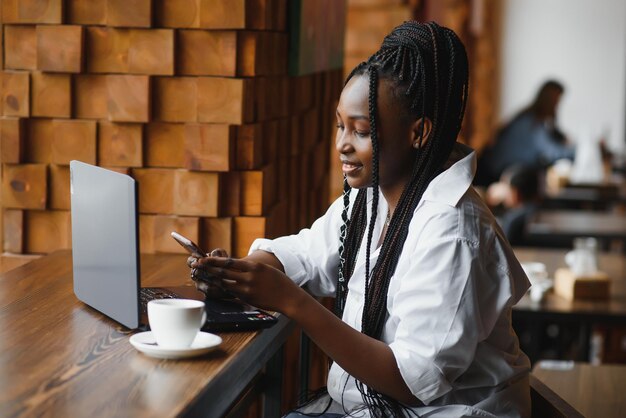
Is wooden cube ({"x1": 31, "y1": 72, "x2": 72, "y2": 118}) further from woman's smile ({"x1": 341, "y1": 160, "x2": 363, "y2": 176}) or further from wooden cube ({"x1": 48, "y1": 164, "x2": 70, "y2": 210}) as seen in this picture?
woman's smile ({"x1": 341, "y1": 160, "x2": 363, "y2": 176})

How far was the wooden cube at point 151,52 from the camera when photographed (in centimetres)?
224

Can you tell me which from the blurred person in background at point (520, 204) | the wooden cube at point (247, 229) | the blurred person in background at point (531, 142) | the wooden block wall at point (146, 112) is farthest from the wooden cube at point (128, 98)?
the blurred person in background at point (531, 142)

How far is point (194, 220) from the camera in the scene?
2.33 meters

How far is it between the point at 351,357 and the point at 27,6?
124cm

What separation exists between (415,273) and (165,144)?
97 cm

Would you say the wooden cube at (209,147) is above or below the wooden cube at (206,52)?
below

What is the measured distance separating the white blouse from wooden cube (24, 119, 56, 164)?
37.7 inches

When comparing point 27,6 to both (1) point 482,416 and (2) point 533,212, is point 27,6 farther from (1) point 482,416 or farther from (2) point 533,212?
(2) point 533,212

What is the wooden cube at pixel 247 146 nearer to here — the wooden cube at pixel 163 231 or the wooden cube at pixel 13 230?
the wooden cube at pixel 163 231

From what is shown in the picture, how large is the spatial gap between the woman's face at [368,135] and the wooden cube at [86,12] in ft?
2.65

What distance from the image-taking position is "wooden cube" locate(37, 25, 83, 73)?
225cm

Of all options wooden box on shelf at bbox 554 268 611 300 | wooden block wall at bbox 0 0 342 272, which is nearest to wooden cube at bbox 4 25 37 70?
wooden block wall at bbox 0 0 342 272

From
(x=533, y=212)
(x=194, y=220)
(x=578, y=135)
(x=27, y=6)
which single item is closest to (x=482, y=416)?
(x=194, y=220)

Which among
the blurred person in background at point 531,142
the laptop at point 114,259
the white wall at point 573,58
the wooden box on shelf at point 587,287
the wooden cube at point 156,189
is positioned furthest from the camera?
the white wall at point 573,58
